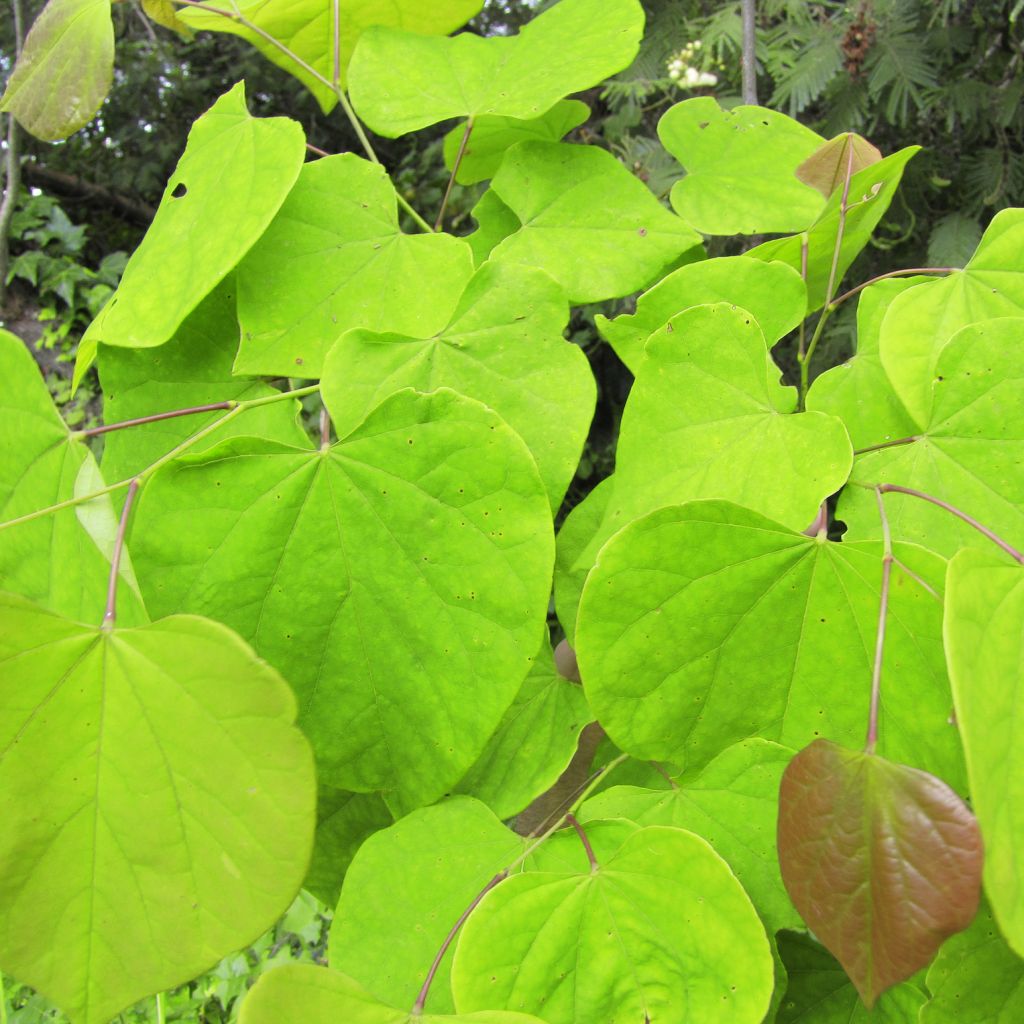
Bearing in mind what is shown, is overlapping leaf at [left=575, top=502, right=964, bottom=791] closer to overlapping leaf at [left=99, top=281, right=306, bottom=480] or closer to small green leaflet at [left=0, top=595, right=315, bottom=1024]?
small green leaflet at [left=0, top=595, right=315, bottom=1024]

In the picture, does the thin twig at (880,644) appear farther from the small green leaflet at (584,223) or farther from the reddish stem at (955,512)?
the small green leaflet at (584,223)

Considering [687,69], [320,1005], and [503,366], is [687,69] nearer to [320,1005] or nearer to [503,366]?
[503,366]

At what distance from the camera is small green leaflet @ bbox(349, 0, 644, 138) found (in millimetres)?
505

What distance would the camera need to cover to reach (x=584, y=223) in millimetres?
507

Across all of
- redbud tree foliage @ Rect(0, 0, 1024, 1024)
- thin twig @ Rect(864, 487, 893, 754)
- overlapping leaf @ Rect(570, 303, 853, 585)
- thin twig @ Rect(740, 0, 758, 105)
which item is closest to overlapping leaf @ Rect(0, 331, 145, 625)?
redbud tree foliage @ Rect(0, 0, 1024, 1024)

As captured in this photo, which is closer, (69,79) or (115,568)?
(115,568)

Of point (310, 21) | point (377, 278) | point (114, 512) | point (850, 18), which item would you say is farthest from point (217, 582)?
point (850, 18)

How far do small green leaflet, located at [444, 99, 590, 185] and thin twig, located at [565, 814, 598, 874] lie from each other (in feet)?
1.26

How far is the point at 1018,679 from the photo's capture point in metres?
0.30

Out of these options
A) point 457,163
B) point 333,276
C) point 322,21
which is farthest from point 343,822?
point 322,21

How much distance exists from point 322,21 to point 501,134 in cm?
15

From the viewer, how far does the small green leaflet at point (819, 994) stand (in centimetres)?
45

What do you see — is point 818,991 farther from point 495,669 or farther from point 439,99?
point 439,99

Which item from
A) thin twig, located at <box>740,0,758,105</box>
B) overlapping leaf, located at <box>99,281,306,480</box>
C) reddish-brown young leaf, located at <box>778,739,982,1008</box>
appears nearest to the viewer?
reddish-brown young leaf, located at <box>778,739,982,1008</box>
